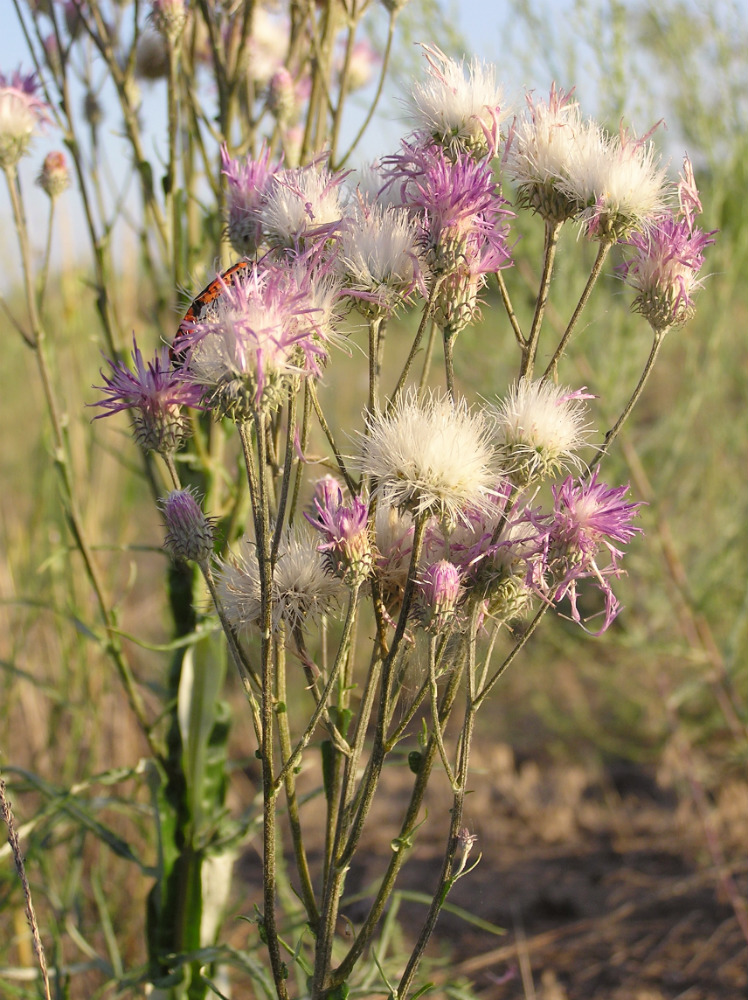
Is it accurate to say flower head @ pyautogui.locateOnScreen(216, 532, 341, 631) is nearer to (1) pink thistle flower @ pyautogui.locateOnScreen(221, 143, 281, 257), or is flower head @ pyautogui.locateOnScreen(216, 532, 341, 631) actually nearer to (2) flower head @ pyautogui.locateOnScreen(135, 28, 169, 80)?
(1) pink thistle flower @ pyautogui.locateOnScreen(221, 143, 281, 257)

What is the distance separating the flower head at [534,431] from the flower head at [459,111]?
29 cm

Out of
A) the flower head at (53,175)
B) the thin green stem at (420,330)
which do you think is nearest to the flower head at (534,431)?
the thin green stem at (420,330)

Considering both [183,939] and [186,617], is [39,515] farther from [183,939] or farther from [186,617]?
[183,939]

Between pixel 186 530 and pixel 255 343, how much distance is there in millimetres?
240

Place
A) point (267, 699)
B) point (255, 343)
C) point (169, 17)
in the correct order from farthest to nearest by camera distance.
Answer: point (169, 17), point (267, 699), point (255, 343)

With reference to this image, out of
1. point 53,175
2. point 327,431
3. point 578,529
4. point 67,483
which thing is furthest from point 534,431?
point 53,175

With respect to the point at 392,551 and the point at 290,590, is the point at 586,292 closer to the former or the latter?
the point at 392,551

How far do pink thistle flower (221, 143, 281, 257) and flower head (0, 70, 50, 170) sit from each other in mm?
546

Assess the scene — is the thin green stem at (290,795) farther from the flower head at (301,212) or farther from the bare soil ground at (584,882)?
the bare soil ground at (584,882)

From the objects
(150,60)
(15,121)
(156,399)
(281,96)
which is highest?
(150,60)

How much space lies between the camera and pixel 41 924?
239 cm

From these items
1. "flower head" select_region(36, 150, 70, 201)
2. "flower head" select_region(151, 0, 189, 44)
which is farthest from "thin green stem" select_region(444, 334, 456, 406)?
"flower head" select_region(36, 150, 70, 201)

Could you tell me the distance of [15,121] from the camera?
1523 millimetres

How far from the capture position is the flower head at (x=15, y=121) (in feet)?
4.99
